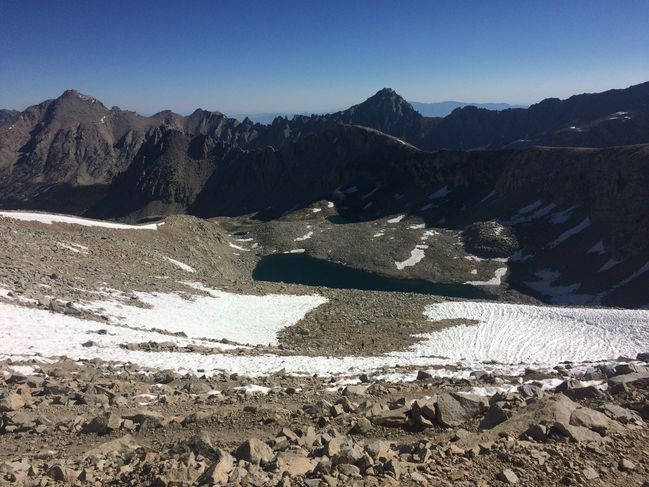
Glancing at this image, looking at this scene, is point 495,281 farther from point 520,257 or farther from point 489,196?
point 489,196

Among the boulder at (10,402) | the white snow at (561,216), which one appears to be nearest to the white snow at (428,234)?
the white snow at (561,216)

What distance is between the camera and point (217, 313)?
30.7m

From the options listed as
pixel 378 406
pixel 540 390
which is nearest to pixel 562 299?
pixel 540 390

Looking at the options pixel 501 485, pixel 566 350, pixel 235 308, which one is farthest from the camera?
pixel 235 308

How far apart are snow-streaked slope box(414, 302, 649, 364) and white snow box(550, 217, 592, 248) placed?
46.1 m

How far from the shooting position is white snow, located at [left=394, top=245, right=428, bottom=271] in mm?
77875

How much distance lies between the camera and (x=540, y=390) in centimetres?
1412

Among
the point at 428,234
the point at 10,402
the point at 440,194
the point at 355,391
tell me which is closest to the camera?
the point at 10,402

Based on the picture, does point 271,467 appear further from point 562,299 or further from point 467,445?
point 562,299

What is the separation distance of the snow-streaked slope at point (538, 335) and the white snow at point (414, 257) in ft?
136

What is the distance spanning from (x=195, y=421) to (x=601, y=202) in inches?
3292

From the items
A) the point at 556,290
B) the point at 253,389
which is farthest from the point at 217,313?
the point at 556,290

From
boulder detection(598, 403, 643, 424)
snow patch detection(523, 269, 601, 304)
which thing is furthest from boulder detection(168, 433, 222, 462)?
snow patch detection(523, 269, 601, 304)

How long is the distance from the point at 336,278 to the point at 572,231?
1664 inches
